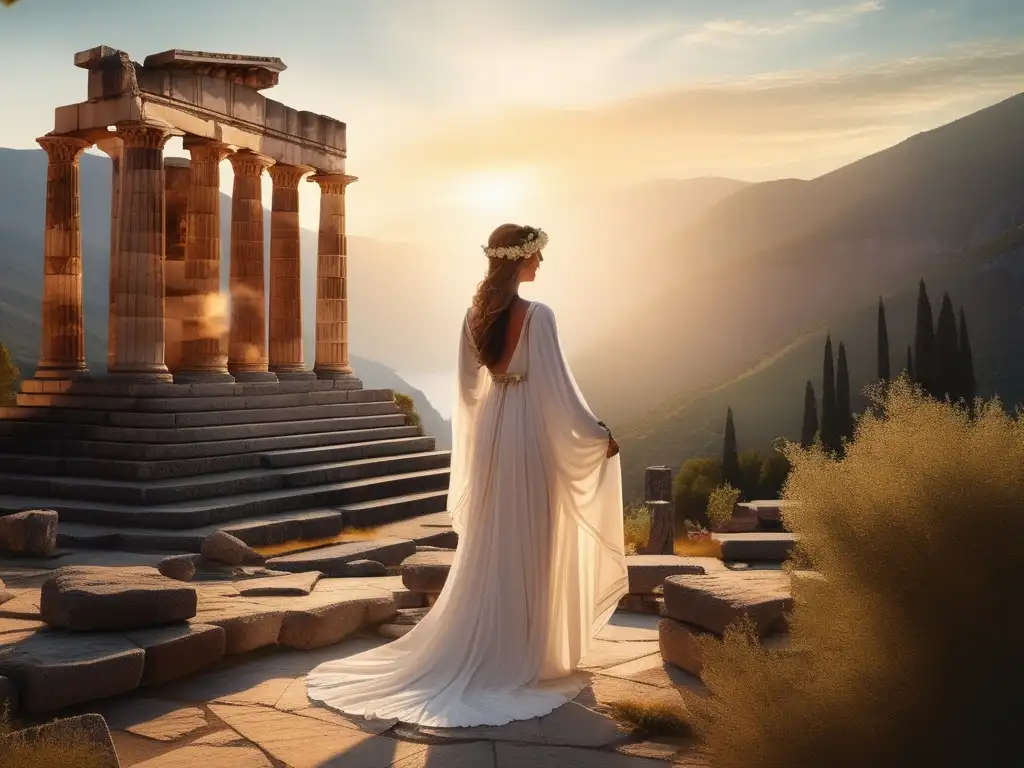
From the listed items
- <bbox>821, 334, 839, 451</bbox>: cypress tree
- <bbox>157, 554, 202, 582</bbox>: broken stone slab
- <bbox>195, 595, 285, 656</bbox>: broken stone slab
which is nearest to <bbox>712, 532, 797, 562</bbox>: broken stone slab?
<bbox>157, 554, 202, 582</bbox>: broken stone slab

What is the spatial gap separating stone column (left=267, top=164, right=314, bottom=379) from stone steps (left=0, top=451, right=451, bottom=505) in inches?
184

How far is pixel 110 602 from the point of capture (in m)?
5.45

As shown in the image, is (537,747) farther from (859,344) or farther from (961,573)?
(859,344)

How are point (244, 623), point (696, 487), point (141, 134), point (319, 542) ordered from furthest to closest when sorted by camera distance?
point (696, 487) → point (141, 134) → point (319, 542) → point (244, 623)

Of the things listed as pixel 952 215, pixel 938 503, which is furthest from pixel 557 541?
pixel 952 215

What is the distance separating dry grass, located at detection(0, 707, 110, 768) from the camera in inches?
116

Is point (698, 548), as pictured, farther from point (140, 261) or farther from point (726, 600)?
point (140, 261)

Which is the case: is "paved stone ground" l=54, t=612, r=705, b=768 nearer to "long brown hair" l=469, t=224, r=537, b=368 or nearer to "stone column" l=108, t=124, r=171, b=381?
"long brown hair" l=469, t=224, r=537, b=368

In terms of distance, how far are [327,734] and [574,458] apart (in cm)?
209

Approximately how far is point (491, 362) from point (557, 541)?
1137 mm

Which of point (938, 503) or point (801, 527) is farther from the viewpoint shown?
point (801, 527)

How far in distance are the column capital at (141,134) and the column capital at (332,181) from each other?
5.11 m

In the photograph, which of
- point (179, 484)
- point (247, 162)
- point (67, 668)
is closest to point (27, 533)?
point (179, 484)

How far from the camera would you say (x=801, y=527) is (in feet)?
11.9
